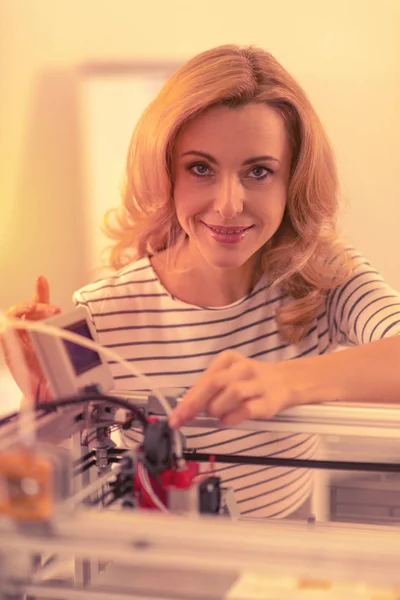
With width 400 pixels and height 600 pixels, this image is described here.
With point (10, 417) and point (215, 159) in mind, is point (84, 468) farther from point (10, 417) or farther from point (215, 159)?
point (215, 159)

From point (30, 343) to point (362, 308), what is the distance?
1.76ft

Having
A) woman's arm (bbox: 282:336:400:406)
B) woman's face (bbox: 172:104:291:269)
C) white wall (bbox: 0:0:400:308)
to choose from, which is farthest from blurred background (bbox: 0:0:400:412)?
woman's arm (bbox: 282:336:400:406)

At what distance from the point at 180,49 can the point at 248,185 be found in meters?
2.47

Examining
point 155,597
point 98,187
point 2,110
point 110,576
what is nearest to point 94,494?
point 110,576

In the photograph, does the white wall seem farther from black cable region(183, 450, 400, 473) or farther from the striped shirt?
black cable region(183, 450, 400, 473)

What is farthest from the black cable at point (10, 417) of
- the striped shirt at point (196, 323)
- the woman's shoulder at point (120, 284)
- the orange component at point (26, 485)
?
the woman's shoulder at point (120, 284)

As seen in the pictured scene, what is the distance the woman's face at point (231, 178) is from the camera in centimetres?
113

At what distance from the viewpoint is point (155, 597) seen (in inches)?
25.1

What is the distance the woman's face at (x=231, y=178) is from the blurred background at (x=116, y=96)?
84.1 inches

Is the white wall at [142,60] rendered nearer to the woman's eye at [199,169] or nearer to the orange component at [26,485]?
the woman's eye at [199,169]

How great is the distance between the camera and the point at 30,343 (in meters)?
1.04

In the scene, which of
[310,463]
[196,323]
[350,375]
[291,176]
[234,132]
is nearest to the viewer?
[310,463]

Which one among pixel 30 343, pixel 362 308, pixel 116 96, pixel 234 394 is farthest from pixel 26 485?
pixel 116 96

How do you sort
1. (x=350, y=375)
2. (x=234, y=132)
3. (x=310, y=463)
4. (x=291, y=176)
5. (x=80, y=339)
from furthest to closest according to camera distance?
(x=291, y=176)
(x=234, y=132)
(x=350, y=375)
(x=310, y=463)
(x=80, y=339)
